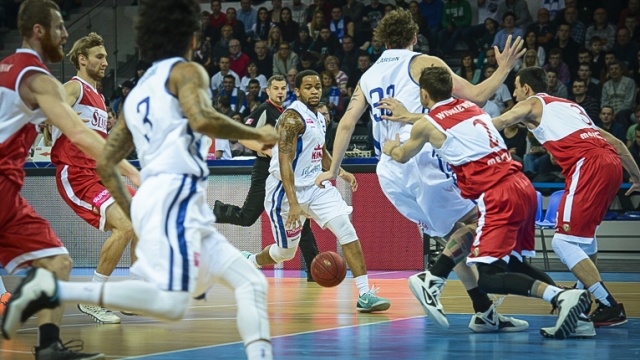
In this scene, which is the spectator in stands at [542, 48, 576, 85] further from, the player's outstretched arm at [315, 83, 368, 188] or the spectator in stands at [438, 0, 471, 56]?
the player's outstretched arm at [315, 83, 368, 188]

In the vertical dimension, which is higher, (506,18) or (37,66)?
(506,18)

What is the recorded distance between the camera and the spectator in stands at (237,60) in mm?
18969

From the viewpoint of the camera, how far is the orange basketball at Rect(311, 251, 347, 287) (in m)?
8.97

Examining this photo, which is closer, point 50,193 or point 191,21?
point 191,21

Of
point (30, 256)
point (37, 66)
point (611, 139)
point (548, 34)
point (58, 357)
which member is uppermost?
point (548, 34)

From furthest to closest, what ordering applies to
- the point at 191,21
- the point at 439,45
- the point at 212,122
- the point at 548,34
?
the point at 439,45 < the point at 548,34 < the point at 191,21 < the point at 212,122

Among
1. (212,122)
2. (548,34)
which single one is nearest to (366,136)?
(548,34)

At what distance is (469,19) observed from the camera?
18.1 meters

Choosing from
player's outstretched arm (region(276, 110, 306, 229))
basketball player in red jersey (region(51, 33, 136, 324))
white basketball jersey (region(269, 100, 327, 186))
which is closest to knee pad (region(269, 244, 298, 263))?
player's outstretched arm (region(276, 110, 306, 229))

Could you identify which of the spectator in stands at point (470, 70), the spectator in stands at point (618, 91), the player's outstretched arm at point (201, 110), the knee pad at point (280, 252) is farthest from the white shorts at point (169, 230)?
the spectator in stands at point (470, 70)

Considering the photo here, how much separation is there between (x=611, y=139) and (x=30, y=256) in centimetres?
488

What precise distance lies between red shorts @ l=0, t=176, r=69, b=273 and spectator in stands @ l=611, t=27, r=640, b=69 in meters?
12.7

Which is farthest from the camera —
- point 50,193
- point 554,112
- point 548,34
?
point 548,34

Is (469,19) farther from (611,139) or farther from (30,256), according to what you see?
(30,256)
